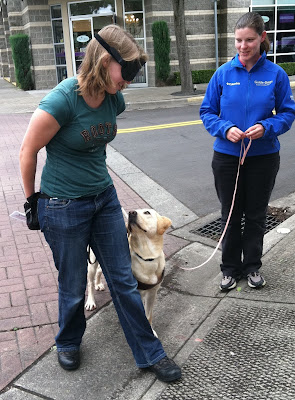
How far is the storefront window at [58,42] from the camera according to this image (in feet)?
64.0

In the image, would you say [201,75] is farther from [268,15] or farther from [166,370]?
[166,370]

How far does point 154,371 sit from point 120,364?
0.26 metres

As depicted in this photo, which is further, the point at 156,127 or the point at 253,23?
the point at 156,127

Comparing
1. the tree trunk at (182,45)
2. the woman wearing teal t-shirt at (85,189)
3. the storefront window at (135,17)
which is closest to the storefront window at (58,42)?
the storefront window at (135,17)

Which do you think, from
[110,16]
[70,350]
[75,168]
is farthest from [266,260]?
[110,16]

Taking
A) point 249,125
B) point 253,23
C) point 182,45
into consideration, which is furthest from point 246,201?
point 182,45

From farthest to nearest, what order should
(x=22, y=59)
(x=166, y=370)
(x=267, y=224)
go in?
1. (x=22, y=59)
2. (x=267, y=224)
3. (x=166, y=370)

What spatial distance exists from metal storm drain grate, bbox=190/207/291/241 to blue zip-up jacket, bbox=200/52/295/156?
5.43 feet

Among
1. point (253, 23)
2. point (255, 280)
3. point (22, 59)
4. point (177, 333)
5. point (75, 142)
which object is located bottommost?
point (177, 333)

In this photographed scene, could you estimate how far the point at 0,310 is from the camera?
11.5ft

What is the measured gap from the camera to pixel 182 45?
15.3m

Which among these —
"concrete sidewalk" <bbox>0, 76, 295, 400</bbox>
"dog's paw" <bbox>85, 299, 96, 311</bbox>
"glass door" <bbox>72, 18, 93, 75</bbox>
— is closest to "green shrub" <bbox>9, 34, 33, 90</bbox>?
"glass door" <bbox>72, 18, 93, 75</bbox>

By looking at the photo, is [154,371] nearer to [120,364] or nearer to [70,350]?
[120,364]

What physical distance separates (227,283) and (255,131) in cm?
133
